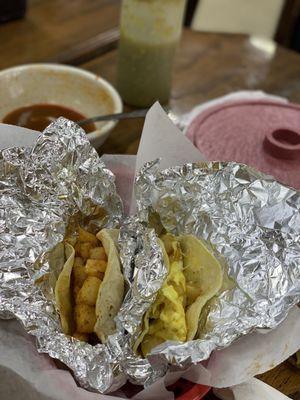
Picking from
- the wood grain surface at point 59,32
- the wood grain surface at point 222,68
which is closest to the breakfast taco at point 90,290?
the wood grain surface at point 222,68

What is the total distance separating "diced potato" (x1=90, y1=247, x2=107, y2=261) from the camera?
0.74 metres

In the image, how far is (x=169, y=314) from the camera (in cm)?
68

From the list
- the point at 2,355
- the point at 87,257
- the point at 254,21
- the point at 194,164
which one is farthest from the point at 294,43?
the point at 2,355

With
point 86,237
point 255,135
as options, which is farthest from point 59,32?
point 86,237

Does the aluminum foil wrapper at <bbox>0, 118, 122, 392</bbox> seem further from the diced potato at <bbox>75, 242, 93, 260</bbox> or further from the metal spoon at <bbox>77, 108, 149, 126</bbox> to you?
the metal spoon at <bbox>77, 108, 149, 126</bbox>

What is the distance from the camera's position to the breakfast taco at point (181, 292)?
674 mm

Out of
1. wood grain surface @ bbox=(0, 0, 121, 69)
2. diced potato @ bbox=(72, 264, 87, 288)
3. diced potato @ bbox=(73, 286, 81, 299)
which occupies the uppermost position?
diced potato @ bbox=(72, 264, 87, 288)

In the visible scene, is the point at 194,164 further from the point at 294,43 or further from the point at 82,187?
the point at 294,43

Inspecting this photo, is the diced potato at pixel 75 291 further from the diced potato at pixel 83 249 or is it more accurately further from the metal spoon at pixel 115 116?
the metal spoon at pixel 115 116

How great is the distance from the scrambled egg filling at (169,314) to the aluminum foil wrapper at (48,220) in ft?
0.21

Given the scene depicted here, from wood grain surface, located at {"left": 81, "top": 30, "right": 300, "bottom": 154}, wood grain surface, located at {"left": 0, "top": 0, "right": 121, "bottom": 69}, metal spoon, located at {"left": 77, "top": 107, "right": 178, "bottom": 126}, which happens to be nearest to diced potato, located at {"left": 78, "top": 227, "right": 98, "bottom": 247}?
metal spoon, located at {"left": 77, "top": 107, "right": 178, "bottom": 126}

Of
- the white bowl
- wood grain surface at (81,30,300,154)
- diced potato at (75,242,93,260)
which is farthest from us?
wood grain surface at (81,30,300,154)

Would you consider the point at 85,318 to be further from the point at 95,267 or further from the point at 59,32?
the point at 59,32

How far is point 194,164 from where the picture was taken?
798 mm
